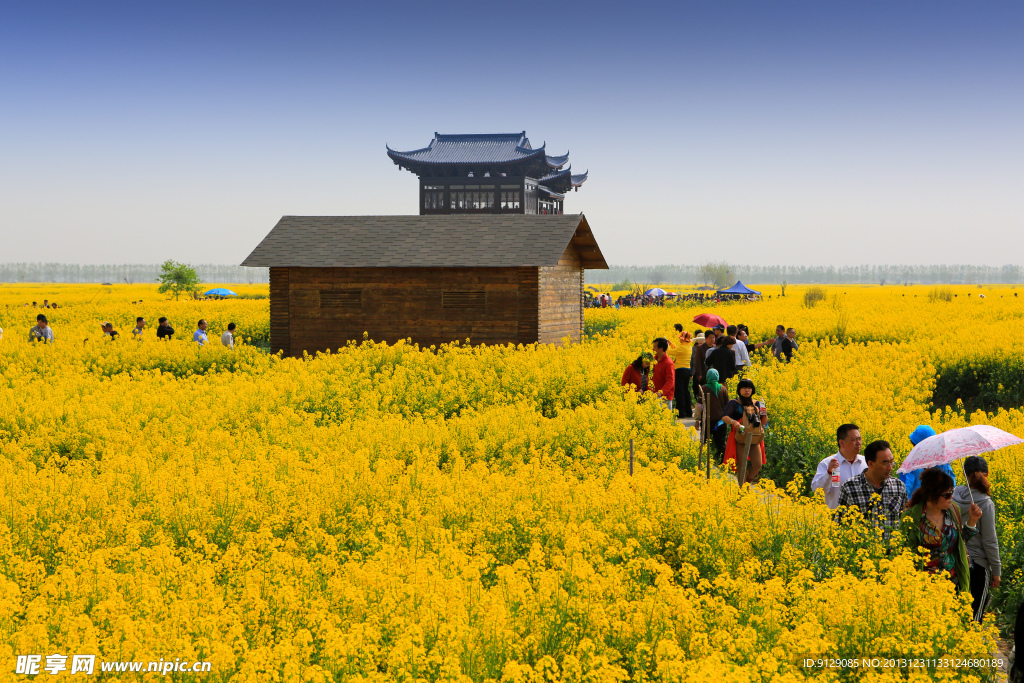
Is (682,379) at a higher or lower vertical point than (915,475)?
lower

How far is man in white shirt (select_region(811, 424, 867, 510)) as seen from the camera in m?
6.40

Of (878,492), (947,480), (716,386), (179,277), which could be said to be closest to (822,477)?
(878,492)

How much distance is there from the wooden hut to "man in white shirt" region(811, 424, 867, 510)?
13747 mm

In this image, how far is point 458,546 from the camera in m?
6.33

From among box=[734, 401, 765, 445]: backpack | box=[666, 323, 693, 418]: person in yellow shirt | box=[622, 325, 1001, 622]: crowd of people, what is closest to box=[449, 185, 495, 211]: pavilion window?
box=[666, 323, 693, 418]: person in yellow shirt

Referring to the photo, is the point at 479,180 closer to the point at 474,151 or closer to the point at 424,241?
the point at 474,151

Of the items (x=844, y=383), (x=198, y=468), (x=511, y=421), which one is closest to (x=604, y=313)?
(x=844, y=383)

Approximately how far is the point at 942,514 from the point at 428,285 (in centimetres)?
1672

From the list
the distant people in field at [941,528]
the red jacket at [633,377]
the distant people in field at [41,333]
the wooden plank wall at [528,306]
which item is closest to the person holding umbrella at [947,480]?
the distant people in field at [941,528]

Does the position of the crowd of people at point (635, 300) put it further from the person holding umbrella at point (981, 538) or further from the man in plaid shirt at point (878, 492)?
the person holding umbrella at point (981, 538)

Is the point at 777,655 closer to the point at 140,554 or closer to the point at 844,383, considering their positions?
the point at 140,554

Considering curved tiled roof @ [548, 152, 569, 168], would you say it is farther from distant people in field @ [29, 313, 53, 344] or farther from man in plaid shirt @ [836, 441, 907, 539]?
man in plaid shirt @ [836, 441, 907, 539]

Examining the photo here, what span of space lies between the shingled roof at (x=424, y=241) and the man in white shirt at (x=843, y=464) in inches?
540

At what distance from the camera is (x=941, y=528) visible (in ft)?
17.6
